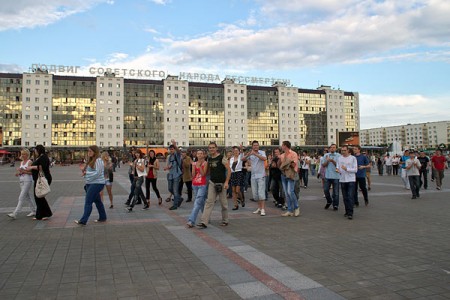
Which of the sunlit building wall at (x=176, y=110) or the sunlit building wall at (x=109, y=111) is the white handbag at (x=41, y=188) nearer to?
the sunlit building wall at (x=109, y=111)

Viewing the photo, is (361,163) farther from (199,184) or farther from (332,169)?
(199,184)

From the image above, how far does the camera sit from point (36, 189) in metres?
7.79

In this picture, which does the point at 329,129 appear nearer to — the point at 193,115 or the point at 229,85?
the point at 229,85

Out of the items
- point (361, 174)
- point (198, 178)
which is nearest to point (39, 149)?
point (198, 178)

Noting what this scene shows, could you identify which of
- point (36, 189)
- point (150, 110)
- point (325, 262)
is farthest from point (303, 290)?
point (150, 110)

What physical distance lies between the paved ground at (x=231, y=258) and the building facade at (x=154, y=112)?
89.8 metres

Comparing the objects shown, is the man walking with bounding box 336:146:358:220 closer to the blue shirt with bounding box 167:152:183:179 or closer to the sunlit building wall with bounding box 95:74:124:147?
the blue shirt with bounding box 167:152:183:179

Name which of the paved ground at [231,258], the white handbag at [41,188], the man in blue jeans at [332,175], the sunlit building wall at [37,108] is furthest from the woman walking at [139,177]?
the sunlit building wall at [37,108]

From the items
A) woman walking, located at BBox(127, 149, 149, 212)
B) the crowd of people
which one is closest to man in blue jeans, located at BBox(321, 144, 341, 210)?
the crowd of people

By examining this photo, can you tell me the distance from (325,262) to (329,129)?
116m

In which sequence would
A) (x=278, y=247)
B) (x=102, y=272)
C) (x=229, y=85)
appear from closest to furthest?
(x=102, y=272), (x=278, y=247), (x=229, y=85)

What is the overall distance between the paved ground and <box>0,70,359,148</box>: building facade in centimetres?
8979

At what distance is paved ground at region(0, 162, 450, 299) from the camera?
3748mm

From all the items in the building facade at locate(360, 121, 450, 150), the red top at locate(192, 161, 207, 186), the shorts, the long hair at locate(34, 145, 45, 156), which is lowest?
the shorts
